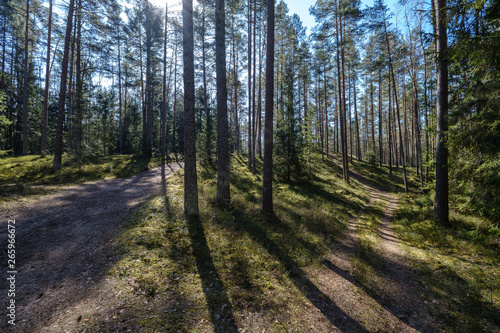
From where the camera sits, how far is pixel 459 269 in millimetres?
5707

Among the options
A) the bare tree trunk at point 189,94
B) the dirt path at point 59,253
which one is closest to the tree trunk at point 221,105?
the bare tree trunk at point 189,94

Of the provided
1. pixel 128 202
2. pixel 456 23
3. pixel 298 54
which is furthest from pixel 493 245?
pixel 298 54

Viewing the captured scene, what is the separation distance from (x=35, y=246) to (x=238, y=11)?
70.2ft

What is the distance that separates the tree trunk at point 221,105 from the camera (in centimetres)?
788

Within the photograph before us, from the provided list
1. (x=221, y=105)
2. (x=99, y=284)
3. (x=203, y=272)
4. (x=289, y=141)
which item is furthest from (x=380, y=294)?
(x=289, y=141)

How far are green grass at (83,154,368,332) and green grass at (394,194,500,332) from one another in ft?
9.36

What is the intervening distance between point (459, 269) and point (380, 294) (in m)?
2.97

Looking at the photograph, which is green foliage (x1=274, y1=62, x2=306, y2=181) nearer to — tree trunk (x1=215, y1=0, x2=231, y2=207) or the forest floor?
the forest floor

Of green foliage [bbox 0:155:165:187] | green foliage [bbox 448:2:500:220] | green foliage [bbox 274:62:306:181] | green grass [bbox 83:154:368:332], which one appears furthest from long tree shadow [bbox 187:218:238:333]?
green foliage [bbox 0:155:165:187]

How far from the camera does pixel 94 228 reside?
20.3 ft

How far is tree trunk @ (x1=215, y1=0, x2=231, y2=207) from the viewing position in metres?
7.88

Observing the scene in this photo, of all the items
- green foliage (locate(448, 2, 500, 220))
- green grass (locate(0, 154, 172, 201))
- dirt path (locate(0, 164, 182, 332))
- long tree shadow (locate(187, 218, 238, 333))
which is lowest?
long tree shadow (locate(187, 218, 238, 333))

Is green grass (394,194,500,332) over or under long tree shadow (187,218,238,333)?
under

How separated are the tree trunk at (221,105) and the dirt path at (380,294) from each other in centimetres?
484
